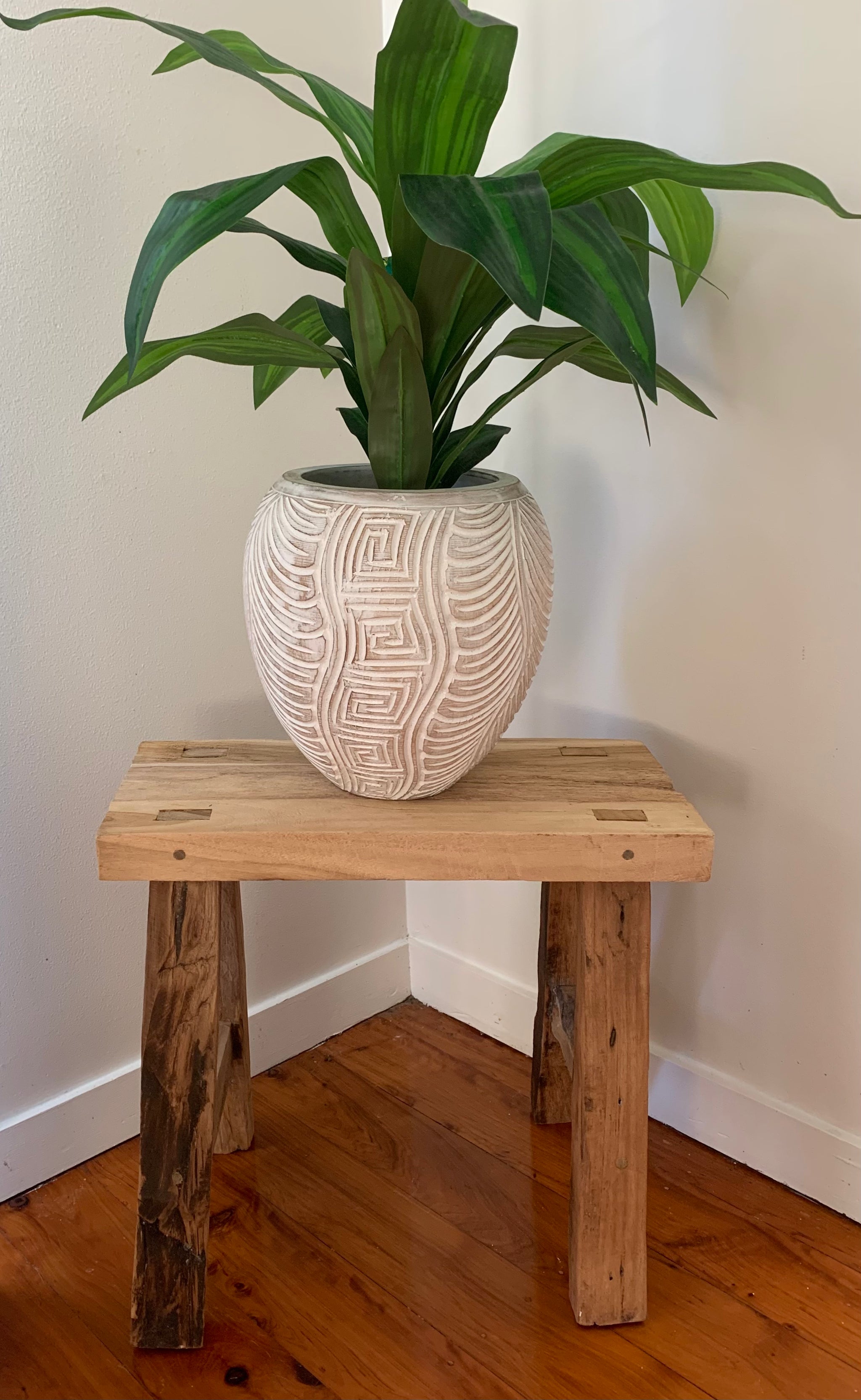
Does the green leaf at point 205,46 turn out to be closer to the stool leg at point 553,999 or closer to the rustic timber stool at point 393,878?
the rustic timber stool at point 393,878

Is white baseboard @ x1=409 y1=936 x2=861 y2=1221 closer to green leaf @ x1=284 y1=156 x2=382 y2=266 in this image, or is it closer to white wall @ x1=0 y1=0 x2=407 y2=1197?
white wall @ x1=0 y1=0 x2=407 y2=1197

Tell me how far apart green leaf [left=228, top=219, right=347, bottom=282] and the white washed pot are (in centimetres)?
18

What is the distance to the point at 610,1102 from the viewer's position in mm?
964

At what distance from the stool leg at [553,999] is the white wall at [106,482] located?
40cm

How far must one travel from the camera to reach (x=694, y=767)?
48.1 inches

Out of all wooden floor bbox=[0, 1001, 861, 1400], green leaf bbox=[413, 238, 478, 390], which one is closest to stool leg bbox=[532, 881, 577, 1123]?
wooden floor bbox=[0, 1001, 861, 1400]

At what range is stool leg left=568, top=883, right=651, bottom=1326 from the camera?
3.09ft

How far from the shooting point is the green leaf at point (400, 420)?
2.73 ft

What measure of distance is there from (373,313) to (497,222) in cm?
20

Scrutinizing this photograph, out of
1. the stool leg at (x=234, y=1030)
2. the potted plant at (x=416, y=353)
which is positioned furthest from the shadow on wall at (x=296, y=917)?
the potted plant at (x=416, y=353)

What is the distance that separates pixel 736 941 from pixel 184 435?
0.86m

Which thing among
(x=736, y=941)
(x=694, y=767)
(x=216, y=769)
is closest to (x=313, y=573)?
(x=216, y=769)

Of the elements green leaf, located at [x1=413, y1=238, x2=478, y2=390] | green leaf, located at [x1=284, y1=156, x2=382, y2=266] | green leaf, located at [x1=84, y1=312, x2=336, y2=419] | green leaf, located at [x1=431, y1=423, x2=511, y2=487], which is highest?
green leaf, located at [x1=284, y1=156, x2=382, y2=266]

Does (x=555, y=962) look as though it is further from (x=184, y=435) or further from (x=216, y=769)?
(x=184, y=435)
